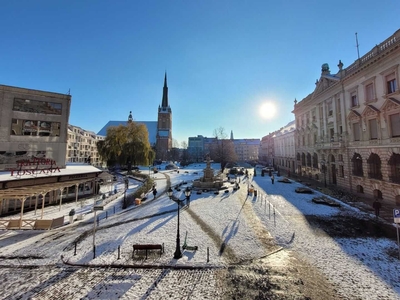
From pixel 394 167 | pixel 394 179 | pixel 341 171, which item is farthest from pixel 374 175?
pixel 341 171

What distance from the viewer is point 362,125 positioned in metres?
24.5

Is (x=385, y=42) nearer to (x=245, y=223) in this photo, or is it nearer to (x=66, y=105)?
(x=245, y=223)

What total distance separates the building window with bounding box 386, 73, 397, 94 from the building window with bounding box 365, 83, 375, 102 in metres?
2.02

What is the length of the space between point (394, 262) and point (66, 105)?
37483 mm

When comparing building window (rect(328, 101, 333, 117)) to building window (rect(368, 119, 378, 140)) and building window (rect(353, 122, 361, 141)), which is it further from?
building window (rect(368, 119, 378, 140))

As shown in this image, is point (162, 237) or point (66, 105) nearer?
point (162, 237)

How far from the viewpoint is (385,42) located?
69.4 ft

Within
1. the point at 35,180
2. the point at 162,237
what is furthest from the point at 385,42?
the point at 35,180

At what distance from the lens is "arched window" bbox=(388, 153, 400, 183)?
789 inches

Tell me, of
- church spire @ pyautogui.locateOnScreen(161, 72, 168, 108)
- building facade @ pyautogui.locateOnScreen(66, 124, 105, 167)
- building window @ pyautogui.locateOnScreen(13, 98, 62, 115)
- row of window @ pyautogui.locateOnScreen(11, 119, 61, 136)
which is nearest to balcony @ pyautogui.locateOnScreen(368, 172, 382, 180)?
row of window @ pyautogui.locateOnScreen(11, 119, 61, 136)

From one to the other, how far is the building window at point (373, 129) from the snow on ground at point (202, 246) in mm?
9595

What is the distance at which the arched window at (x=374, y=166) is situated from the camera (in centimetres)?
2248

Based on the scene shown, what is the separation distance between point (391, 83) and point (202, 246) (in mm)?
25564

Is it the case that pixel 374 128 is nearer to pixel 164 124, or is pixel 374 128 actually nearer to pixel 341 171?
pixel 341 171
